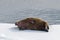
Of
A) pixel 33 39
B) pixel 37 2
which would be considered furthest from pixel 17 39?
pixel 37 2

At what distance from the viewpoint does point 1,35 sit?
828mm

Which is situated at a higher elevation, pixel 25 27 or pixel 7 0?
pixel 7 0

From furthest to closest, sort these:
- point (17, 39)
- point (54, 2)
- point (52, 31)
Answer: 1. point (54, 2)
2. point (52, 31)
3. point (17, 39)

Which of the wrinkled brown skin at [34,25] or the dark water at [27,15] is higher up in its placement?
the dark water at [27,15]

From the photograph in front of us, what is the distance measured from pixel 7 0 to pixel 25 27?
1799mm

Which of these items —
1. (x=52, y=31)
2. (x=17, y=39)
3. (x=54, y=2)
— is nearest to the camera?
(x=17, y=39)

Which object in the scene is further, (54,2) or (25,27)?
(54,2)

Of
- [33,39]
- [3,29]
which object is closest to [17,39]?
[33,39]

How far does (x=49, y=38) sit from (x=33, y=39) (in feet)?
0.28

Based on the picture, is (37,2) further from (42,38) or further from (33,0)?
(42,38)

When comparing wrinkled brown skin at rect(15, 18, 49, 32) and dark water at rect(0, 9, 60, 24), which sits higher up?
dark water at rect(0, 9, 60, 24)

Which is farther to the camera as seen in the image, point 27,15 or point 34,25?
point 27,15

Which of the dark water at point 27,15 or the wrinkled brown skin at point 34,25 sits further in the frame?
the dark water at point 27,15

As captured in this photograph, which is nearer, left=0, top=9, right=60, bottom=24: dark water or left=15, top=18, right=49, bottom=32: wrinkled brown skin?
left=15, top=18, right=49, bottom=32: wrinkled brown skin
